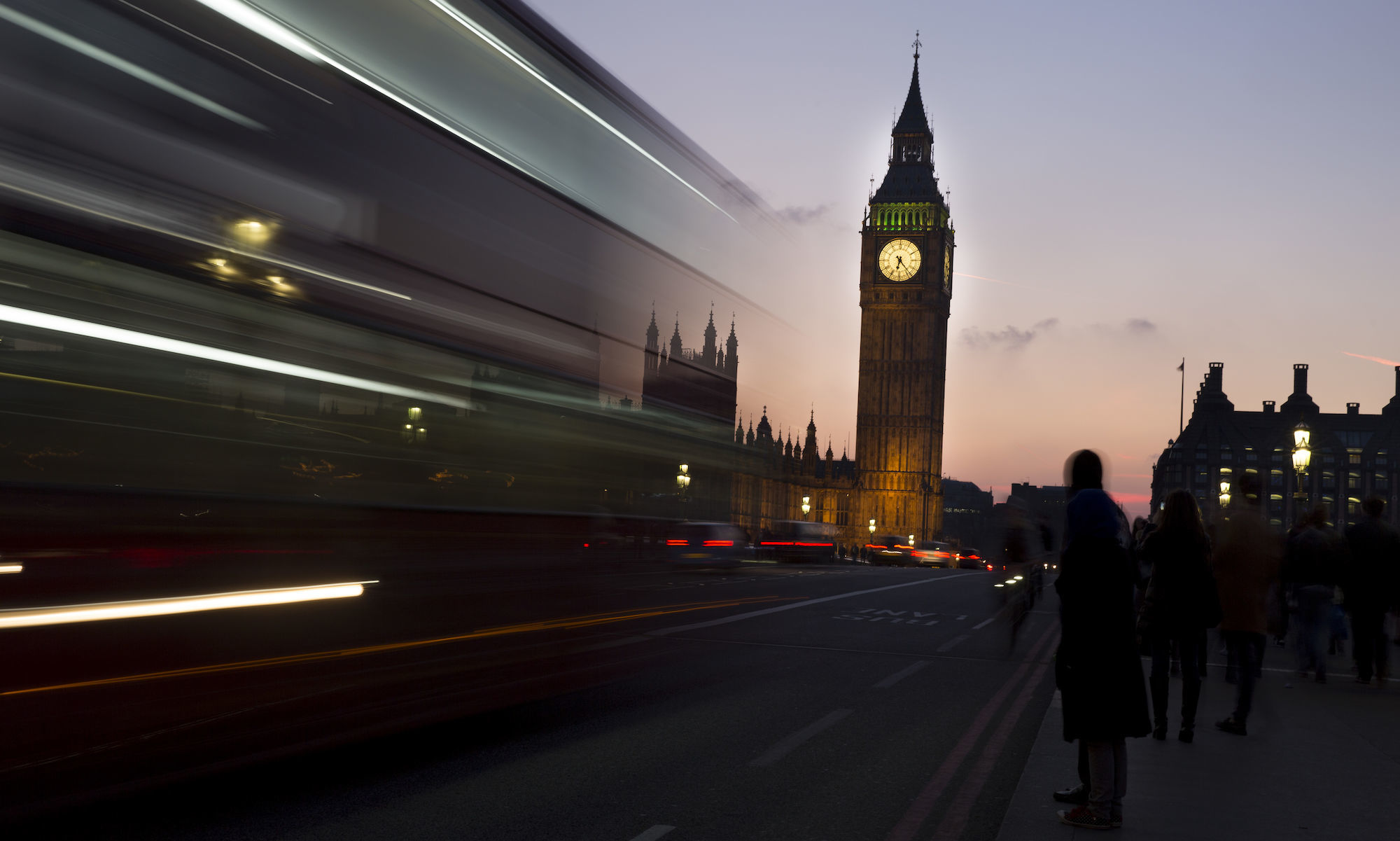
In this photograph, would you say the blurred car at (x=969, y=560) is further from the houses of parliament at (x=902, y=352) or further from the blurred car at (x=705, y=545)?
the houses of parliament at (x=902, y=352)

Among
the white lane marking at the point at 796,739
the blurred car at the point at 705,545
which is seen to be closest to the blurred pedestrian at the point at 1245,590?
the white lane marking at the point at 796,739

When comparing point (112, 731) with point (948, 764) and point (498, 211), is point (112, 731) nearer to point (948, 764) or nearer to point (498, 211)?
point (498, 211)

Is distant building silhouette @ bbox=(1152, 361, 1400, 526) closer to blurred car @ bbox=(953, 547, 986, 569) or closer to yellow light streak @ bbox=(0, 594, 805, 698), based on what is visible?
blurred car @ bbox=(953, 547, 986, 569)

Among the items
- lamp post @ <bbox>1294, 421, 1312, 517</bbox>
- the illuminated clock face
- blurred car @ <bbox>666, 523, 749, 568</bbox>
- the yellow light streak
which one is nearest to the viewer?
the yellow light streak

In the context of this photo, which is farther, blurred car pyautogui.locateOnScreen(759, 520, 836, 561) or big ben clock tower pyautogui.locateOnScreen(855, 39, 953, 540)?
big ben clock tower pyautogui.locateOnScreen(855, 39, 953, 540)

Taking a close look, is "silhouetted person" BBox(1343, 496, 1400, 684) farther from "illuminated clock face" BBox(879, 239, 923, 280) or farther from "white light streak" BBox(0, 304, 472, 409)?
"illuminated clock face" BBox(879, 239, 923, 280)

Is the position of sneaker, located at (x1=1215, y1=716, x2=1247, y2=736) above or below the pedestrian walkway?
above

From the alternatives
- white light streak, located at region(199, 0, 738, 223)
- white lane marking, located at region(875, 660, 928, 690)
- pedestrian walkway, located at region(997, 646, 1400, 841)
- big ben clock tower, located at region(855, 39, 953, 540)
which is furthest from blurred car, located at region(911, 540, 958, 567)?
big ben clock tower, located at region(855, 39, 953, 540)

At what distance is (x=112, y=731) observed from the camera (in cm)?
495

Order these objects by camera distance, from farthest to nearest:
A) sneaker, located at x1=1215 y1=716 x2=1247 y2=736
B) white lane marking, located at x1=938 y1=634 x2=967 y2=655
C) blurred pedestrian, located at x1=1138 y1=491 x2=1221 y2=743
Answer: white lane marking, located at x1=938 y1=634 x2=967 y2=655 < sneaker, located at x1=1215 y1=716 x2=1247 y2=736 < blurred pedestrian, located at x1=1138 y1=491 x2=1221 y2=743

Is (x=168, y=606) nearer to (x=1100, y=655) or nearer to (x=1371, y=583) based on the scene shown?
(x=1100, y=655)

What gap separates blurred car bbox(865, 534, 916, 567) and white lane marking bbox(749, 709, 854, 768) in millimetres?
47422

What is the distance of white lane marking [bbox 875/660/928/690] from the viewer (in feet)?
36.6

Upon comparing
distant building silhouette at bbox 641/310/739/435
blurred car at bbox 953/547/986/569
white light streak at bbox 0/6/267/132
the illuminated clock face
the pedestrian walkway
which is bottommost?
blurred car at bbox 953/547/986/569
